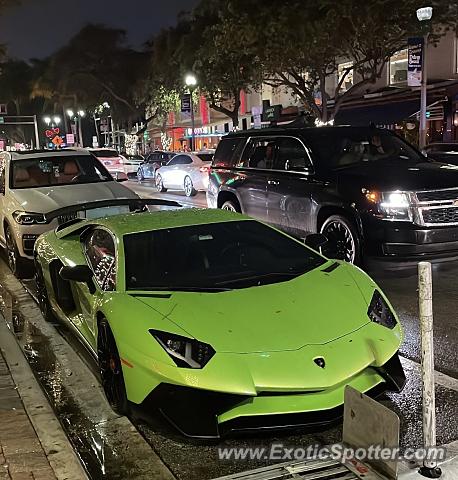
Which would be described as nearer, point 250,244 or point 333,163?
point 250,244

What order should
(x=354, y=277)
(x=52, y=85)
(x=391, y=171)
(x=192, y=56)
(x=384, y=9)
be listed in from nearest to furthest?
(x=354, y=277) < (x=391, y=171) < (x=384, y=9) < (x=192, y=56) < (x=52, y=85)

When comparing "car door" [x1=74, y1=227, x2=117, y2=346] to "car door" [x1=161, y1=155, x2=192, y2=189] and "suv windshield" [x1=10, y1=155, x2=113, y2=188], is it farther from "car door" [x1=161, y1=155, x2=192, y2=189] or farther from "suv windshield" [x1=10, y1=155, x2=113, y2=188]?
"car door" [x1=161, y1=155, x2=192, y2=189]

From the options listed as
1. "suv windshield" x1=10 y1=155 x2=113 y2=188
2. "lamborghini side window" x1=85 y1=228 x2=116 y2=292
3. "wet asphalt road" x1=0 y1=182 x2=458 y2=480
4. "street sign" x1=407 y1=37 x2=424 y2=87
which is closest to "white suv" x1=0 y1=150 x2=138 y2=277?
"suv windshield" x1=10 y1=155 x2=113 y2=188

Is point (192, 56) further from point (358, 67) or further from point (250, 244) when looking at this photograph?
point (250, 244)

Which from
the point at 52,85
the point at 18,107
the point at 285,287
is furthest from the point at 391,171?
the point at 18,107

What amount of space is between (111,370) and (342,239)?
177 inches

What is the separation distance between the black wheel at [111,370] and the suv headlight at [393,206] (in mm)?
4196

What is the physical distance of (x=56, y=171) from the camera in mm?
10477

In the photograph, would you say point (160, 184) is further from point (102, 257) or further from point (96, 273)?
point (96, 273)

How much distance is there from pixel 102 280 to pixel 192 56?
3036cm

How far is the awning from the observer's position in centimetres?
2569

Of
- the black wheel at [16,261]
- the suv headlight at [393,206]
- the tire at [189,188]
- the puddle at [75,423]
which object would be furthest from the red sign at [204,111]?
the puddle at [75,423]

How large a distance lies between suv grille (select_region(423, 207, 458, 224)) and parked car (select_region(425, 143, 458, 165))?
28.0 ft

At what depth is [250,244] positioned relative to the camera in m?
5.36
